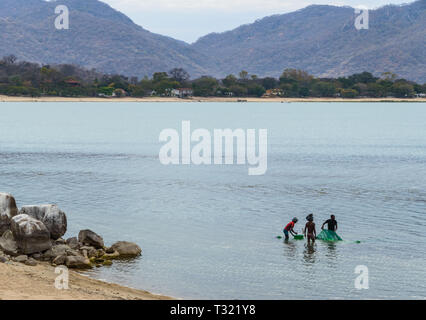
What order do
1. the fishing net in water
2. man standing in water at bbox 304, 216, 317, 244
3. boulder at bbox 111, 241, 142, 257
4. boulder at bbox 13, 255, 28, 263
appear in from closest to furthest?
boulder at bbox 13, 255, 28, 263 → boulder at bbox 111, 241, 142, 257 → man standing in water at bbox 304, 216, 317, 244 → the fishing net in water

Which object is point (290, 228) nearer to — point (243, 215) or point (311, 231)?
point (311, 231)

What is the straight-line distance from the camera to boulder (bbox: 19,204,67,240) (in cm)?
2677

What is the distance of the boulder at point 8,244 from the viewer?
80.9ft

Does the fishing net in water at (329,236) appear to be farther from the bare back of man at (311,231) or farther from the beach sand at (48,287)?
the beach sand at (48,287)

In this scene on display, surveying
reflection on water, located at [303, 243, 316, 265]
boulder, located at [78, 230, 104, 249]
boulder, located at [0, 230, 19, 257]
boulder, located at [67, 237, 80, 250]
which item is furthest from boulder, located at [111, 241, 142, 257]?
reflection on water, located at [303, 243, 316, 265]

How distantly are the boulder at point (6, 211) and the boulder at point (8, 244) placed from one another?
0.94m

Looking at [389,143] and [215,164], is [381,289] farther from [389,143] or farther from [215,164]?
[389,143]

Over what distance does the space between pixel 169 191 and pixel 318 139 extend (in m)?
66.4

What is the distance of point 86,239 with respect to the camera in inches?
1075

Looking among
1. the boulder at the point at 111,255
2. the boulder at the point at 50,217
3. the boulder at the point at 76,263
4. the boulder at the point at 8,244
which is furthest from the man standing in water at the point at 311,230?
the boulder at the point at 8,244

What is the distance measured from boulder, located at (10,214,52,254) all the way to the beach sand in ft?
3.82

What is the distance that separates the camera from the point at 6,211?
2677cm

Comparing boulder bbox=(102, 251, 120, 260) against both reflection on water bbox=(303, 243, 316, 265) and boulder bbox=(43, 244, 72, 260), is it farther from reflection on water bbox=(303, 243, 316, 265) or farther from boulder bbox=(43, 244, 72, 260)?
reflection on water bbox=(303, 243, 316, 265)

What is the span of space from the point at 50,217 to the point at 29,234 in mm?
2050
